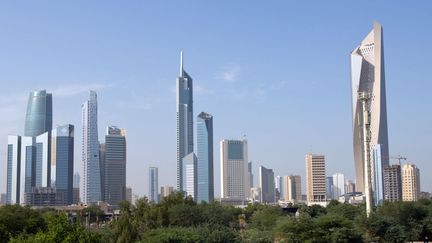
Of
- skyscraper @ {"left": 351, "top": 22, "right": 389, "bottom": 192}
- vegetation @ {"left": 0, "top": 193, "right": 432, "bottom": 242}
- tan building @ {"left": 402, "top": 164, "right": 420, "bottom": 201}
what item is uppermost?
skyscraper @ {"left": 351, "top": 22, "right": 389, "bottom": 192}

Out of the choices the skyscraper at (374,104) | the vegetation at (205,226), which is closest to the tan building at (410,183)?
the skyscraper at (374,104)

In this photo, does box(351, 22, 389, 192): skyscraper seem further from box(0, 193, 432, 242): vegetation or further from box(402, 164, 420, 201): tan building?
box(0, 193, 432, 242): vegetation

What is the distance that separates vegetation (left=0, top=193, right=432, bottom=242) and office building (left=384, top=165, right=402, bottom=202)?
109935mm

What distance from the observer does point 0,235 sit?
49750mm

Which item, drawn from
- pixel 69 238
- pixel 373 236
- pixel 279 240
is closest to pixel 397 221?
pixel 373 236

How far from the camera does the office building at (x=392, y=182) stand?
180 m

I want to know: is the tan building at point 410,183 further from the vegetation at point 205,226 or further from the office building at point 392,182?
the vegetation at point 205,226

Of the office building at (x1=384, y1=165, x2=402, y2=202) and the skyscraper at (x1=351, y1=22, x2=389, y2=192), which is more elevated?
the skyscraper at (x1=351, y1=22, x2=389, y2=192)

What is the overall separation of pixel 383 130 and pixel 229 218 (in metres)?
124

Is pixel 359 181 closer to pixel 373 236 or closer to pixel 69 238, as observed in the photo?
pixel 373 236

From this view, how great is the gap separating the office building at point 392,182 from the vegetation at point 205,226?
361ft

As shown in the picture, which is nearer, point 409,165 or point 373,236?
point 373,236

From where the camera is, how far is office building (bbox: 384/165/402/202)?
590 feet

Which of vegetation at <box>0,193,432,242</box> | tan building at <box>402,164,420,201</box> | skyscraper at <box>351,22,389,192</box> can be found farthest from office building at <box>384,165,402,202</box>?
vegetation at <box>0,193,432,242</box>
